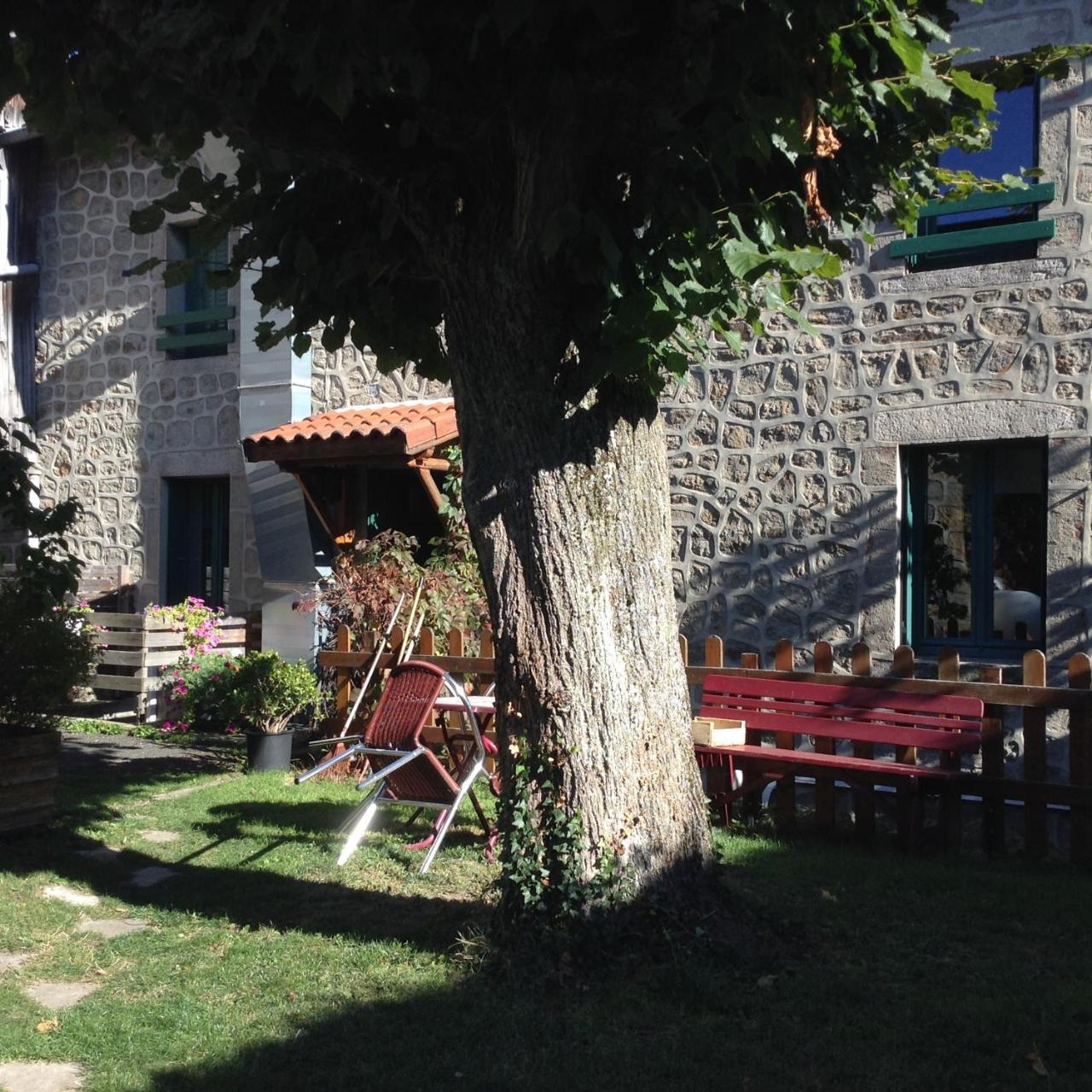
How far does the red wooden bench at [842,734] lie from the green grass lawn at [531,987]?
0.44m

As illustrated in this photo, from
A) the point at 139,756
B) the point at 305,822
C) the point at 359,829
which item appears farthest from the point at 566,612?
the point at 139,756

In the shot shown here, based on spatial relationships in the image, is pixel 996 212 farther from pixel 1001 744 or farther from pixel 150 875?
pixel 150 875

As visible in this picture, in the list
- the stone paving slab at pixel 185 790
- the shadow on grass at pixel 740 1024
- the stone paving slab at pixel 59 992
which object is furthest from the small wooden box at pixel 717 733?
the stone paving slab at pixel 185 790

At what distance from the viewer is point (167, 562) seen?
11.9m

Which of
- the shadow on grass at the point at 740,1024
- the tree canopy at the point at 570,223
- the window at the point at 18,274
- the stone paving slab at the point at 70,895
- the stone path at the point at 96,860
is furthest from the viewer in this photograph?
the window at the point at 18,274

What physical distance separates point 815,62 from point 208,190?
2.39 metres

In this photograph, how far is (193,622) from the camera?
10930mm

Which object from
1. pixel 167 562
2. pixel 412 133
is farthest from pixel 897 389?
pixel 167 562

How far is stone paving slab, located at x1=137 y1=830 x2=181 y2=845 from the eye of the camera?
259 inches

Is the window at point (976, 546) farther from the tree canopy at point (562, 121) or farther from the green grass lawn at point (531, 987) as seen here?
the tree canopy at point (562, 121)

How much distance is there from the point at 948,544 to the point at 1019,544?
17.5 inches

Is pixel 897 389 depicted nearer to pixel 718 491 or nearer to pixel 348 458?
pixel 718 491

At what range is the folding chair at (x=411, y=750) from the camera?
19.0ft

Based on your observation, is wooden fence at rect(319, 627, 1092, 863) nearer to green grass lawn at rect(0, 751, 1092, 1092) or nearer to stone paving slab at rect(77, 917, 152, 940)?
green grass lawn at rect(0, 751, 1092, 1092)
